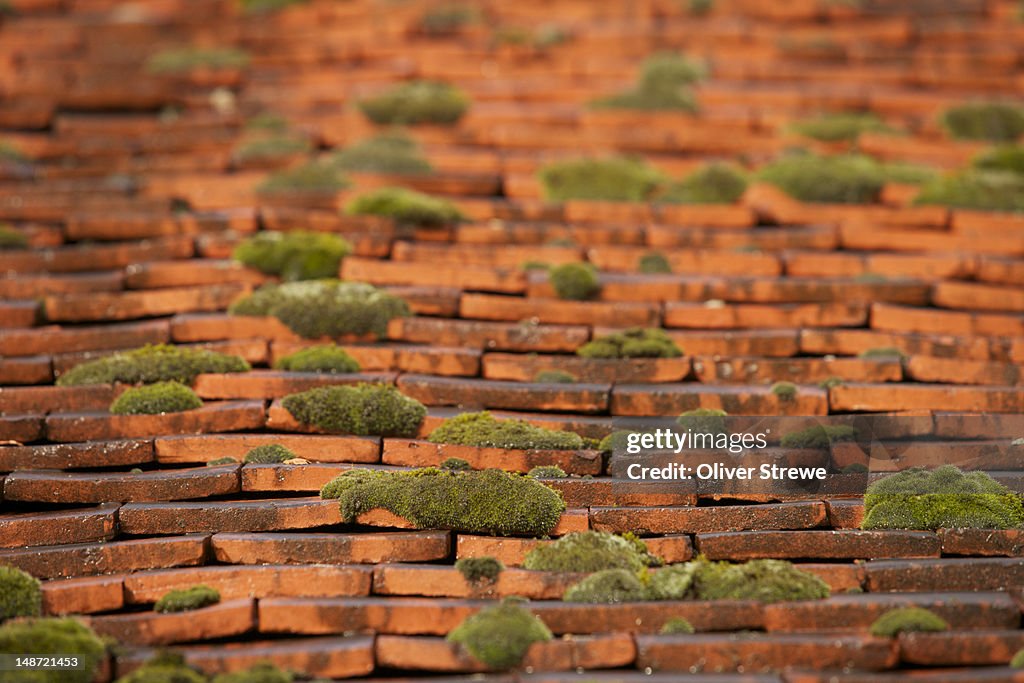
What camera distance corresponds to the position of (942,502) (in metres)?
4.68

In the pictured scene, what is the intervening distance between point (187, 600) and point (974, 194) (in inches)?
200

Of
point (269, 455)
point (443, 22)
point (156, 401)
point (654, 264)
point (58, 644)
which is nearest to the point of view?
point (58, 644)

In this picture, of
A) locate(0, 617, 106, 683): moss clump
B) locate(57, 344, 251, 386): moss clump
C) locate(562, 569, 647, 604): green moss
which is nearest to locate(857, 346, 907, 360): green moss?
locate(562, 569, 647, 604): green moss

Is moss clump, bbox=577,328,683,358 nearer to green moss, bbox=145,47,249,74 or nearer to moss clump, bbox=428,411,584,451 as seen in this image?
moss clump, bbox=428,411,584,451

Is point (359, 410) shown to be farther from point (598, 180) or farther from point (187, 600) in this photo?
point (598, 180)

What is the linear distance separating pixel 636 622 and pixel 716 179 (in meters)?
3.71

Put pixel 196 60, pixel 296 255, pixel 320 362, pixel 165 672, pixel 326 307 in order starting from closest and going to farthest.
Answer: pixel 165 672, pixel 320 362, pixel 326 307, pixel 296 255, pixel 196 60

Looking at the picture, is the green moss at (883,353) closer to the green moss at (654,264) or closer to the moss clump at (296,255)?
the green moss at (654,264)

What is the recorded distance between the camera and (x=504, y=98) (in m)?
8.34

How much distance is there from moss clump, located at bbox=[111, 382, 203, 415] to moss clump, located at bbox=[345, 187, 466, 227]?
1870 mm

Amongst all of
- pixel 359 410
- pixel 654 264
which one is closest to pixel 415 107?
pixel 654 264

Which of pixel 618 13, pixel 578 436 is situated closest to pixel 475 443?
pixel 578 436

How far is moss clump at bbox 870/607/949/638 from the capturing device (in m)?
4.06

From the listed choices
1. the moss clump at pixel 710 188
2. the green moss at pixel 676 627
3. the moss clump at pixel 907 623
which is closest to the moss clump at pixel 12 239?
the moss clump at pixel 710 188
